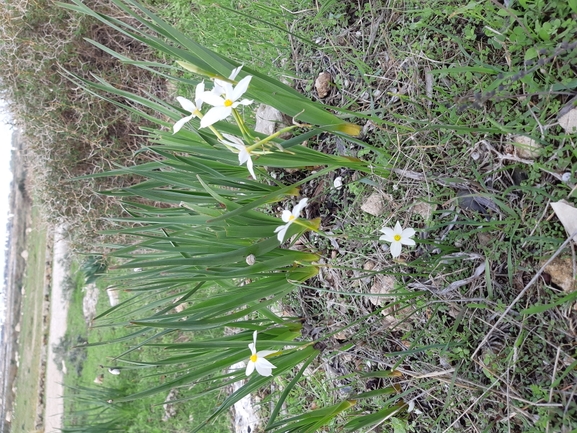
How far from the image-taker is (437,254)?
1.17 metres

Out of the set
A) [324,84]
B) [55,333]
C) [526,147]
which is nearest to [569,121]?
[526,147]

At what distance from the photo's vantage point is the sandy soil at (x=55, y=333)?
4871 millimetres

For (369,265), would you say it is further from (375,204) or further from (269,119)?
(269,119)

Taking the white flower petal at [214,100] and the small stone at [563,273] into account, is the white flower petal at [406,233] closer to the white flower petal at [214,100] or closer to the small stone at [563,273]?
the small stone at [563,273]

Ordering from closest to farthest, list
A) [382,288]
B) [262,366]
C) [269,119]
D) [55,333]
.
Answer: [262,366]
[382,288]
[269,119]
[55,333]

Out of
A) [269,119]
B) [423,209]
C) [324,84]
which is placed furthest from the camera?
[269,119]

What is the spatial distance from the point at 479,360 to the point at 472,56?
0.69 m

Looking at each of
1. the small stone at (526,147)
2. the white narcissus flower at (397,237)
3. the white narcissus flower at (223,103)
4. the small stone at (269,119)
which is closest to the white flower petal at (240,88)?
the white narcissus flower at (223,103)

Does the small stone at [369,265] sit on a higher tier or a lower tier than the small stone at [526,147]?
higher

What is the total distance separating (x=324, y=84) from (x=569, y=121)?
786 mm

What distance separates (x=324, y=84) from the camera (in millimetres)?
1535

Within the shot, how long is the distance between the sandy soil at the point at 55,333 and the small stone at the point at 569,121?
4.74 meters

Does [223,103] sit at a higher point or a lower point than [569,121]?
higher

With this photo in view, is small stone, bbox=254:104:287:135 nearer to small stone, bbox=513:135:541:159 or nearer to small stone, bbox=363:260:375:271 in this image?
Result: small stone, bbox=363:260:375:271
